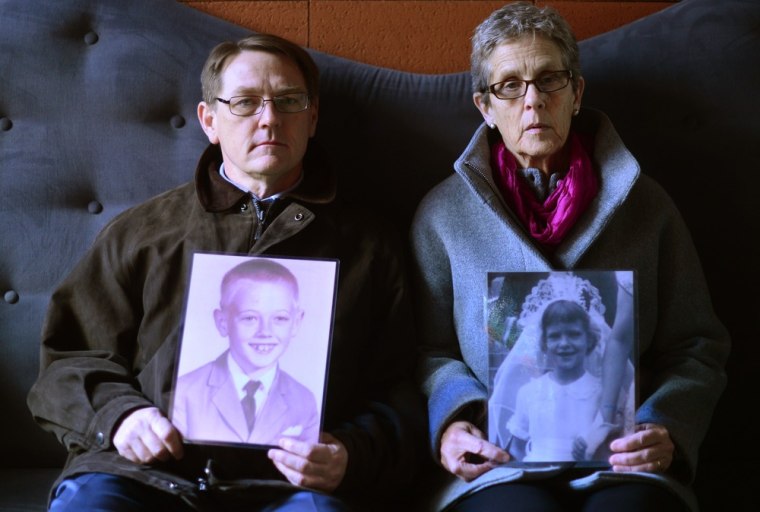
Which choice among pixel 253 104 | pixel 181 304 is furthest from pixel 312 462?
pixel 253 104

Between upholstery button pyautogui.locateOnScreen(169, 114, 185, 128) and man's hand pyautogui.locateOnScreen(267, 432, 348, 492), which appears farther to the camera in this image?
upholstery button pyautogui.locateOnScreen(169, 114, 185, 128)

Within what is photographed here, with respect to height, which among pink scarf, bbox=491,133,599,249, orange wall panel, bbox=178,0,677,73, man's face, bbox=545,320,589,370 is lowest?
man's face, bbox=545,320,589,370

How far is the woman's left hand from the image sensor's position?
1224 mm

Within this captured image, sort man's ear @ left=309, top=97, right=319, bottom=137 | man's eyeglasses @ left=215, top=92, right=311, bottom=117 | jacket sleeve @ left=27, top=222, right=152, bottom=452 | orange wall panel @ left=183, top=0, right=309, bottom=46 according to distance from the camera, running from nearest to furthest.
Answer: jacket sleeve @ left=27, top=222, right=152, bottom=452, man's eyeglasses @ left=215, top=92, right=311, bottom=117, man's ear @ left=309, top=97, right=319, bottom=137, orange wall panel @ left=183, top=0, right=309, bottom=46

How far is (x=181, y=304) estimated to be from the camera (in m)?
1.38

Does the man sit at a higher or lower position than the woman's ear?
lower

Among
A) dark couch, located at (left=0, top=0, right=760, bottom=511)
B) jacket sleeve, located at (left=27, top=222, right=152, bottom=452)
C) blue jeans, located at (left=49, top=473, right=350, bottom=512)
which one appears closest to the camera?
blue jeans, located at (left=49, top=473, right=350, bottom=512)

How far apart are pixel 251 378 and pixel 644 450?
0.61 metres

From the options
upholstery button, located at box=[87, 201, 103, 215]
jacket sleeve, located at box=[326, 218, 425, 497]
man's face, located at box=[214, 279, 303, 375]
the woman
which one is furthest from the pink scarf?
upholstery button, located at box=[87, 201, 103, 215]

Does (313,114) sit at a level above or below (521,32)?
below

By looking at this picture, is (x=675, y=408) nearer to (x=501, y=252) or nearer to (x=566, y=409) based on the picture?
(x=566, y=409)

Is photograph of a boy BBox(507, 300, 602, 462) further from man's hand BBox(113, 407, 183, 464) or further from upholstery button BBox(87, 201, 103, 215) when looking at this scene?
upholstery button BBox(87, 201, 103, 215)

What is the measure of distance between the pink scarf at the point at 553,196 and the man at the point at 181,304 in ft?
0.78

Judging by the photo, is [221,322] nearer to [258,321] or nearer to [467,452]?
[258,321]
